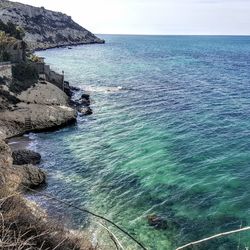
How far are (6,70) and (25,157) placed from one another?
764 inches

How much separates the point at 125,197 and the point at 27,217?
14.0m

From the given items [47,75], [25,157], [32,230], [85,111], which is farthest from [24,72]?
[32,230]

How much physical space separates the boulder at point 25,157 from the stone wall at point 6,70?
1722 centimetres

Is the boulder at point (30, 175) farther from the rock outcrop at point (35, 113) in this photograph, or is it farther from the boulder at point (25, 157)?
the rock outcrop at point (35, 113)

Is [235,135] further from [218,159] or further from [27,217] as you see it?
[27,217]

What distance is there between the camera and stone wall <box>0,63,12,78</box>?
49350 millimetres

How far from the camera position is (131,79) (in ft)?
275

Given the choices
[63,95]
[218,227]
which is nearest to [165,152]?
[218,227]

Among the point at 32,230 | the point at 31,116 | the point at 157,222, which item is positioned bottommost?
the point at 157,222

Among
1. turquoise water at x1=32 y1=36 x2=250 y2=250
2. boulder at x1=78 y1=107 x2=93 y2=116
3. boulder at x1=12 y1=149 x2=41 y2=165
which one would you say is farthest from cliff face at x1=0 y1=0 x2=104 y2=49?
boulder at x1=12 y1=149 x2=41 y2=165

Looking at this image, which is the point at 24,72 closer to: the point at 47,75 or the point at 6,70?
the point at 6,70

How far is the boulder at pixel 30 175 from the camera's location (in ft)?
95.8

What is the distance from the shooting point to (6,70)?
50375 mm

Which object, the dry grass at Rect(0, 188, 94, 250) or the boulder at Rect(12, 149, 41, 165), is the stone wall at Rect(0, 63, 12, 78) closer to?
the boulder at Rect(12, 149, 41, 165)
